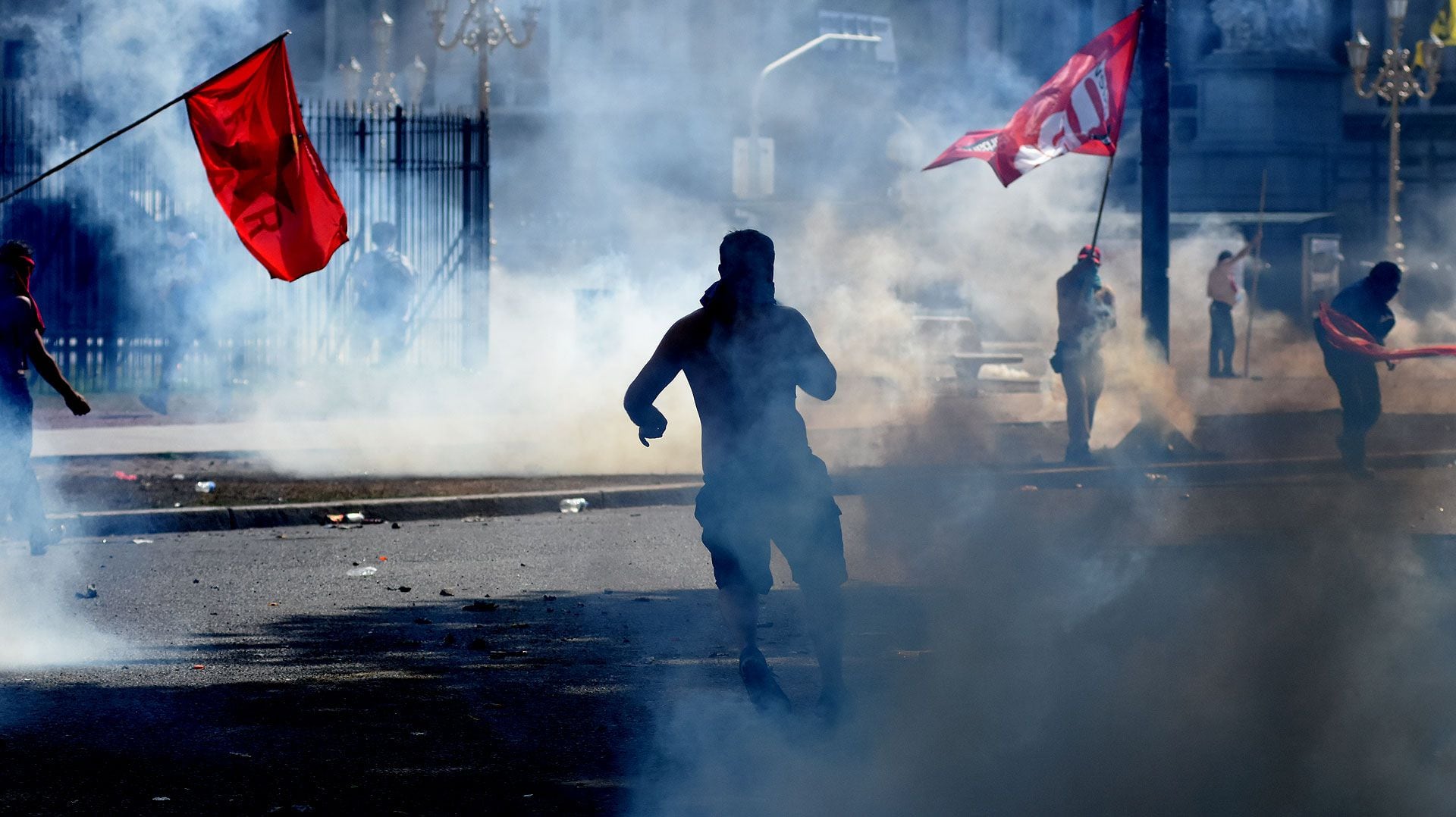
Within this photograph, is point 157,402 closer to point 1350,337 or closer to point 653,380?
point 1350,337

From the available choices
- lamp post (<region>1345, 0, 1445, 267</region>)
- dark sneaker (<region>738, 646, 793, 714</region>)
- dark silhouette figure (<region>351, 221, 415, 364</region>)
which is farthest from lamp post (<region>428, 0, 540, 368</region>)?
dark sneaker (<region>738, 646, 793, 714</region>)

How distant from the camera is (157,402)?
50.0ft

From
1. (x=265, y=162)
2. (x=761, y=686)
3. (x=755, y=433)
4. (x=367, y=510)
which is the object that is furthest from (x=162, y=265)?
(x=761, y=686)

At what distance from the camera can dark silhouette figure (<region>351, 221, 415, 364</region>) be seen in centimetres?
1605

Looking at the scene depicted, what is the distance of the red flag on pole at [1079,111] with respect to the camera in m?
12.1

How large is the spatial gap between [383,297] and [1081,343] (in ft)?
22.4

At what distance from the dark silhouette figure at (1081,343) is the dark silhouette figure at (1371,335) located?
1.51 metres

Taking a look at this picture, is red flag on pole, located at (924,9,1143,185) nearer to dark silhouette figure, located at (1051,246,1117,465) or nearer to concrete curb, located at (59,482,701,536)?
dark silhouette figure, located at (1051,246,1117,465)

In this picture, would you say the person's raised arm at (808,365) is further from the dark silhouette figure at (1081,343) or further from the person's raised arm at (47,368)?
the dark silhouette figure at (1081,343)

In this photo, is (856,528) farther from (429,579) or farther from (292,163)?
(292,163)

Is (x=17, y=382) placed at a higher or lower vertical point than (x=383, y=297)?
lower

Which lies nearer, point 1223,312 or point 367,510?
point 367,510

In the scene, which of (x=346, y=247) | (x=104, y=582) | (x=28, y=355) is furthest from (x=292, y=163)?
(x=346, y=247)

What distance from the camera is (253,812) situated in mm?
4055
